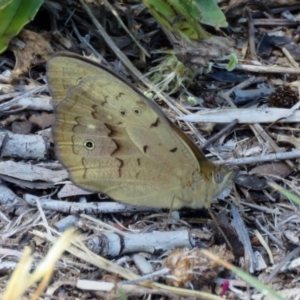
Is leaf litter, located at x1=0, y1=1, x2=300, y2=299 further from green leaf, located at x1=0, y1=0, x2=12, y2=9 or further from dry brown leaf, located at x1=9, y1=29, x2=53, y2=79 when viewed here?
green leaf, located at x1=0, y1=0, x2=12, y2=9

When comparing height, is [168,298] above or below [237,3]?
below

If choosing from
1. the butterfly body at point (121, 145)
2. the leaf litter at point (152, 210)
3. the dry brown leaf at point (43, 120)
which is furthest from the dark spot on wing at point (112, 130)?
the dry brown leaf at point (43, 120)

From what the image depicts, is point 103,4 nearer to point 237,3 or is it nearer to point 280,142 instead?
point 237,3

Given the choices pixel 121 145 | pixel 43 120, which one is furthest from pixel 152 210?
pixel 43 120

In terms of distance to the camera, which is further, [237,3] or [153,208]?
[237,3]

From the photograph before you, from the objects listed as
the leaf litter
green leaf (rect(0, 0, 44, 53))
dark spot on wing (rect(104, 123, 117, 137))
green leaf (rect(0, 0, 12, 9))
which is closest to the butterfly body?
dark spot on wing (rect(104, 123, 117, 137))

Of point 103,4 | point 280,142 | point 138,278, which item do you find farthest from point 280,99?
point 138,278
